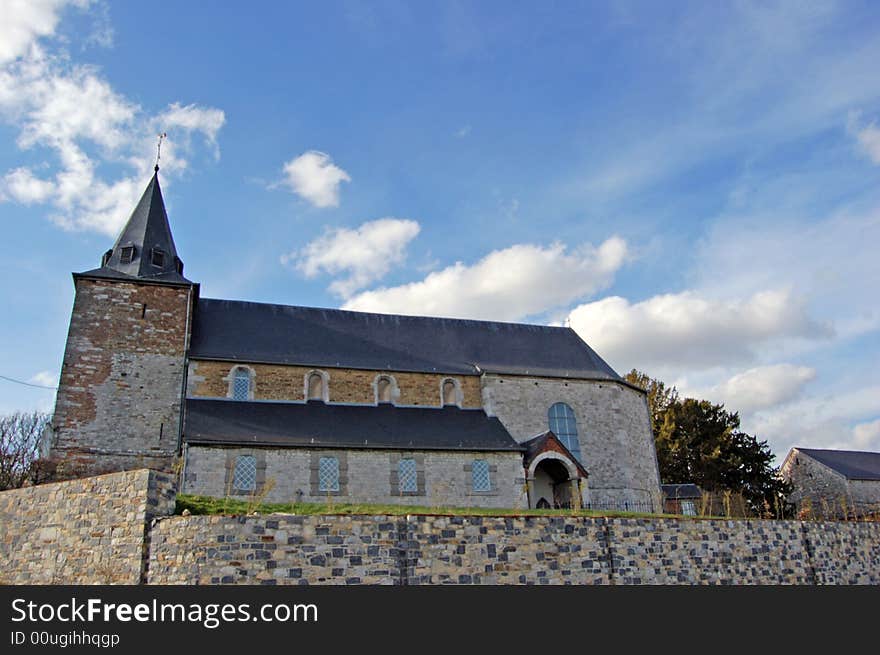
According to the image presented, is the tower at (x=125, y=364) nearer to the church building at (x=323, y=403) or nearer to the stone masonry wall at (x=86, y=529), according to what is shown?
the church building at (x=323, y=403)

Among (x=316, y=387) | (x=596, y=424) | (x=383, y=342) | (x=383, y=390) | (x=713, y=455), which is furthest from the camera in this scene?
(x=713, y=455)

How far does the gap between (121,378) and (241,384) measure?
3816 millimetres

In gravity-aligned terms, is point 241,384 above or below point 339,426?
above

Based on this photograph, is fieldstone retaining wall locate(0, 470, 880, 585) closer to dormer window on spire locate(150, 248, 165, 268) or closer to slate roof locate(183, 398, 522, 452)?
slate roof locate(183, 398, 522, 452)

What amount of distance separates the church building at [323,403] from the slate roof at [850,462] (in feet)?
92.4

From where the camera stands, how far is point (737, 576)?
16.3 m

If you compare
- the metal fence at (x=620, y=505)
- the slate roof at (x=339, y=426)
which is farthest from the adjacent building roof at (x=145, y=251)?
the metal fence at (x=620, y=505)

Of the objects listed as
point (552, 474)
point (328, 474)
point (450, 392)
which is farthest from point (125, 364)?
point (552, 474)

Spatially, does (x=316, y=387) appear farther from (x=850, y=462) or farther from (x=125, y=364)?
(x=850, y=462)

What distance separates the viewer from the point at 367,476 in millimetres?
22188

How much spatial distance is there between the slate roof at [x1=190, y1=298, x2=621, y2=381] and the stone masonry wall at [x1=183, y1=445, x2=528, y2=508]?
438 cm

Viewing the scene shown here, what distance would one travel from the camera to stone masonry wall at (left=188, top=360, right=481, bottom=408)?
2375 cm
